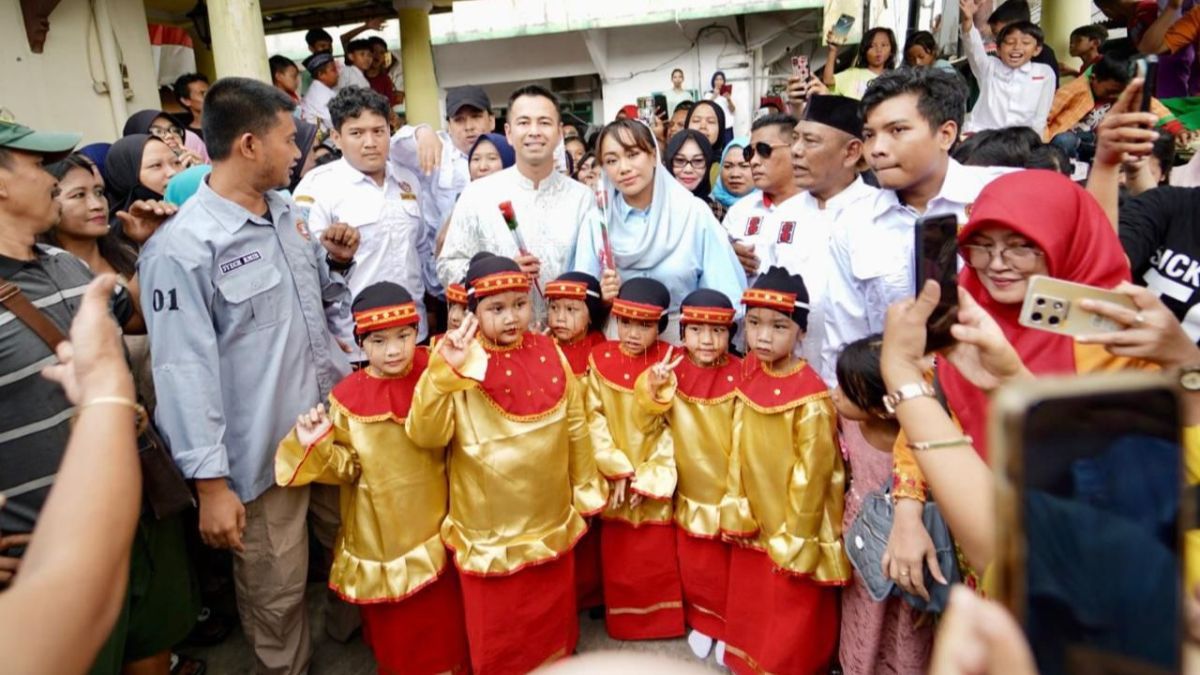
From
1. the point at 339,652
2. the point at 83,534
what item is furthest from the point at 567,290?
the point at 83,534

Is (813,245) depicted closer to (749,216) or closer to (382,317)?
(749,216)

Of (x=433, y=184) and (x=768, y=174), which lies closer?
Answer: (x=768, y=174)

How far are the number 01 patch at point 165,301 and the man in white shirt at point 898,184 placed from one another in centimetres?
250

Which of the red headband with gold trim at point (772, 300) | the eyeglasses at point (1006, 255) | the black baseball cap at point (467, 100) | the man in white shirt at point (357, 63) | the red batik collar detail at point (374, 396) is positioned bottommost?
the red batik collar detail at point (374, 396)

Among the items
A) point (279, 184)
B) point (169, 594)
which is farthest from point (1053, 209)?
point (169, 594)

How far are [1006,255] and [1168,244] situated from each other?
34.9 inches

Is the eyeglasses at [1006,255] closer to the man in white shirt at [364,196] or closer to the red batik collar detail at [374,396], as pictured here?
the red batik collar detail at [374,396]

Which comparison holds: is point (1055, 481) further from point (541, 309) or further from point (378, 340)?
point (541, 309)

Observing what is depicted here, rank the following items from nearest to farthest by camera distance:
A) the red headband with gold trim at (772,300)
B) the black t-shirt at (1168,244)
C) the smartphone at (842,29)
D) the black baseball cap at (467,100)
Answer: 1. the black t-shirt at (1168,244)
2. the red headband with gold trim at (772,300)
3. the black baseball cap at (467,100)
4. the smartphone at (842,29)

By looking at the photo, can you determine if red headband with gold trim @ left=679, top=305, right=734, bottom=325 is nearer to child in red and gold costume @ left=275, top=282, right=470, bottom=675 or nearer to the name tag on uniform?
child in red and gold costume @ left=275, top=282, right=470, bottom=675

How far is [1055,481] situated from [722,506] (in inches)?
91.3

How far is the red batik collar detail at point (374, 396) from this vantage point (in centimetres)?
259

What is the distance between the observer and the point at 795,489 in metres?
2.59

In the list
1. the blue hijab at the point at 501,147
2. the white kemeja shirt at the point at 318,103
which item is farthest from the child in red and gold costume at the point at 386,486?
the white kemeja shirt at the point at 318,103
